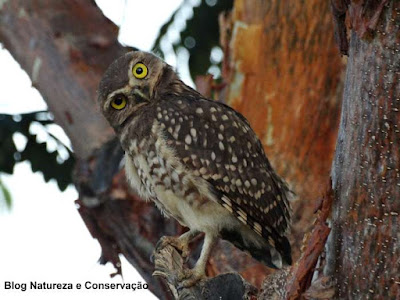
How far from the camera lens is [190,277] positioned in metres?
3.30

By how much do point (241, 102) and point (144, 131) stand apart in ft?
4.94

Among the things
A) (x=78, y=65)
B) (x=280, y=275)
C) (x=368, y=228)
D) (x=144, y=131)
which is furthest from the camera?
(x=78, y=65)

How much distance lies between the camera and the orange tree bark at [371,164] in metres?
2.33

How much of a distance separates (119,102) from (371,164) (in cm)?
167

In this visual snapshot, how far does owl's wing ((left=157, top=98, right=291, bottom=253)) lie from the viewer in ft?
11.6

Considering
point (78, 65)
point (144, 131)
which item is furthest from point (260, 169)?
point (78, 65)

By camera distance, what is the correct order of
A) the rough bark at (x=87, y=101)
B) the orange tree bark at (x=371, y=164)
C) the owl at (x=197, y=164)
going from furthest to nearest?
the rough bark at (x=87, y=101) < the owl at (x=197, y=164) < the orange tree bark at (x=371, y=164)

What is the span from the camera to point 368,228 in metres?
2.38

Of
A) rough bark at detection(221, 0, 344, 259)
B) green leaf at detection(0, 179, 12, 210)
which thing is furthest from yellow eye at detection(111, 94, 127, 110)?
rough bark at detection(221, 0, 344, 259)

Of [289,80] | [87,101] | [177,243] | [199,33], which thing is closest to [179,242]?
[177,243]

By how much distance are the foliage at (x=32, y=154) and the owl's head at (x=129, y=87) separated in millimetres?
1380

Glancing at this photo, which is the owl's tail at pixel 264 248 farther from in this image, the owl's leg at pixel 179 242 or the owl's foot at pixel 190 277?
the owl's foot at pixel 190 277

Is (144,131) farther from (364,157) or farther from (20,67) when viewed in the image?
(20,67)

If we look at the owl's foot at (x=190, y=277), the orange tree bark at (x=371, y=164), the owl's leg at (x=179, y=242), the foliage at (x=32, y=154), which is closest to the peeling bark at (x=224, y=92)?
the foliage at (x=32, y=154)
